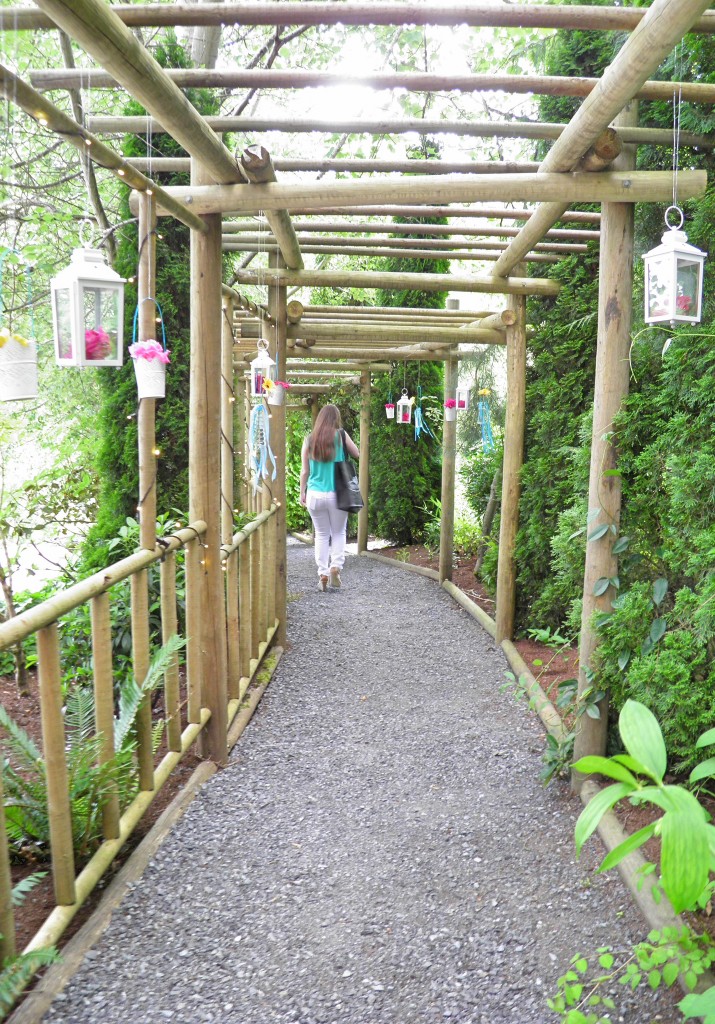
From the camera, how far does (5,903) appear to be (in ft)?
5.93

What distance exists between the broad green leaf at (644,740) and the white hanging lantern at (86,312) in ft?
5.22

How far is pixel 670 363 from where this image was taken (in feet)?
9.81

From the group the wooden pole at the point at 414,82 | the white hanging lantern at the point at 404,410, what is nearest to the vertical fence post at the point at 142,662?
the wooden pole at the point at 414,82

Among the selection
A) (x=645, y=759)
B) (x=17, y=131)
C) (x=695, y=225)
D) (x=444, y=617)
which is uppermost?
(x=17, y=131)

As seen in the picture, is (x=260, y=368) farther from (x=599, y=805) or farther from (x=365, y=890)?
(x=599, y=805)

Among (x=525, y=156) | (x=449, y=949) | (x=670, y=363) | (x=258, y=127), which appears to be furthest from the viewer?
(x=525, y=156)

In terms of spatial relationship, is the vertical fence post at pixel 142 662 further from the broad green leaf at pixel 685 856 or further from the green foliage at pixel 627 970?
the broad green leaf at pixel 685 856

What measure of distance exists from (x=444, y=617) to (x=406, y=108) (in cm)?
444

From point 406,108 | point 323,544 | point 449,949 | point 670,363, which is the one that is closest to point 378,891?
point 449,949

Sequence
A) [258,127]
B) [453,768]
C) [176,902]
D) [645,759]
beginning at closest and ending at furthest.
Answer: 1. [645,759]
2. [176,902]
3. [258,127]
4. [453,768]

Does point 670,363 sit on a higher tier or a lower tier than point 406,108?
lower

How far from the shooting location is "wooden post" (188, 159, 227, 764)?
3.39m

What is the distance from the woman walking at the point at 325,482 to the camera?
7.28 m

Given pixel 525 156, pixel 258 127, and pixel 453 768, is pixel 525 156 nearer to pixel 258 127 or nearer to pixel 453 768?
pixel 258 127
